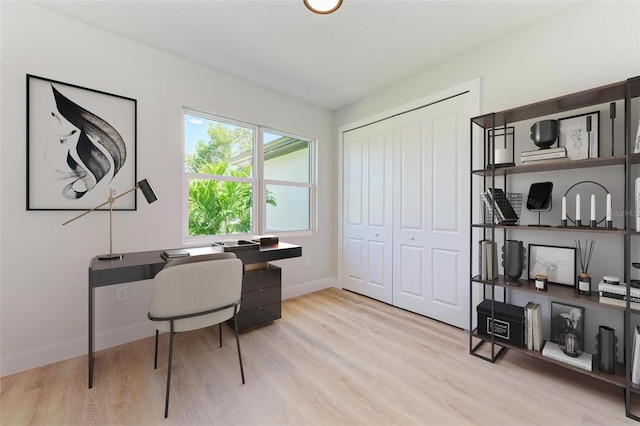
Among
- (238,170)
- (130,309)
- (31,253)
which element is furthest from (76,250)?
(238,170)

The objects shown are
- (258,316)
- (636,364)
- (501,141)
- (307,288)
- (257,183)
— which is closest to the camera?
(636,364)

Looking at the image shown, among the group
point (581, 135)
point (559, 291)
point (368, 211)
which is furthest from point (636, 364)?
point (368, 211)

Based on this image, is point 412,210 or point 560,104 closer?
point 560,104

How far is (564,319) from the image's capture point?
1959mm

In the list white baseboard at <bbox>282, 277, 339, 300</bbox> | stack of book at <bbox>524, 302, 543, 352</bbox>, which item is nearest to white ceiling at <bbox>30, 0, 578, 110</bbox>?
stack of book at <bbox>524, 302, 543, 352</bbox>

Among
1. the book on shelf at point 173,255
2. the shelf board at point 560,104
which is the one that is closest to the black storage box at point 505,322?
the shelf board at point 560,104

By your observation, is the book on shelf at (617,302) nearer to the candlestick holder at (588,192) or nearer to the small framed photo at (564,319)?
the small framed photo at (564,319)

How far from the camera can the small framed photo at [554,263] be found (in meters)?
1.94

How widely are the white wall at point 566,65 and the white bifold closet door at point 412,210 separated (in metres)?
0.31

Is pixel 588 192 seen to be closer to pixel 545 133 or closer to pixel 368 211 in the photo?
pixel 545 133

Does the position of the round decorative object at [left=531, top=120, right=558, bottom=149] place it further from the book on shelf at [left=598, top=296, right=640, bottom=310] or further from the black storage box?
the black storage box

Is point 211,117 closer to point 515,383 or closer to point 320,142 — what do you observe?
point 320,142

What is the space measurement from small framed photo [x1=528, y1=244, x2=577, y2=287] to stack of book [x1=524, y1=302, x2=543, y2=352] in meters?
0.28

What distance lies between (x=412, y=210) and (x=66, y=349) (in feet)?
11.0
